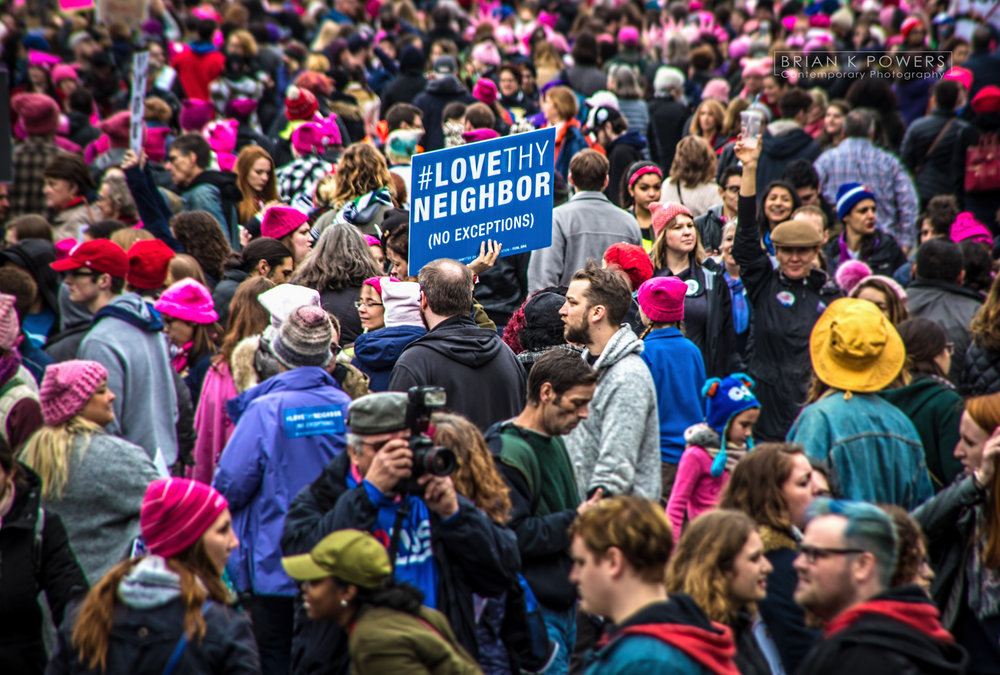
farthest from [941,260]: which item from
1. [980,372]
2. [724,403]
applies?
[724,403]

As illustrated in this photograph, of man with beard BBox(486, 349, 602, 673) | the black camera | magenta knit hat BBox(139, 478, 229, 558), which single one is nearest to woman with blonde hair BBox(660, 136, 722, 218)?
man with beard BBox(486, 349, 602, 673)

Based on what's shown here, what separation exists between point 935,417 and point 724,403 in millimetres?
1059

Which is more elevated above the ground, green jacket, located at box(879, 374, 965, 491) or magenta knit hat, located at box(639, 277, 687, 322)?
magenta knit hat, located at box(639, 277, 687, 322)

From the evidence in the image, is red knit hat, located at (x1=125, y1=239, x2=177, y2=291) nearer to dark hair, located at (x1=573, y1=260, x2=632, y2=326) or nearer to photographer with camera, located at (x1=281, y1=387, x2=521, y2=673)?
dark hair, located at (x1=573, y1=260, x2=632, y2=326)

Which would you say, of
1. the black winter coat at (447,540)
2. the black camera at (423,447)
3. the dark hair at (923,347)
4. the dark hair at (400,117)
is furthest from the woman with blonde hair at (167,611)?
the dark hair at (400,117)

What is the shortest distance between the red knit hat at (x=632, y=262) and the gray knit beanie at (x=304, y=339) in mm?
2546

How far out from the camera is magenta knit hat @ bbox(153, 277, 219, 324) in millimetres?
7395

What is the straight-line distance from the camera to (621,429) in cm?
539

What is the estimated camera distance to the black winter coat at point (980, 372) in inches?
268

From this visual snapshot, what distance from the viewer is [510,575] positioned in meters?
4.25

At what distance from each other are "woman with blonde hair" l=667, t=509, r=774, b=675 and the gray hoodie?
1.11 m

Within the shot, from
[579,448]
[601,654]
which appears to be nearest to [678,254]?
[579,448]

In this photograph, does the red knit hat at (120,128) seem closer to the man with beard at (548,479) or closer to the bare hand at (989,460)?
the man with beard at (548,479)

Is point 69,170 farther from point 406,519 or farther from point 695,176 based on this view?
point 406,519
